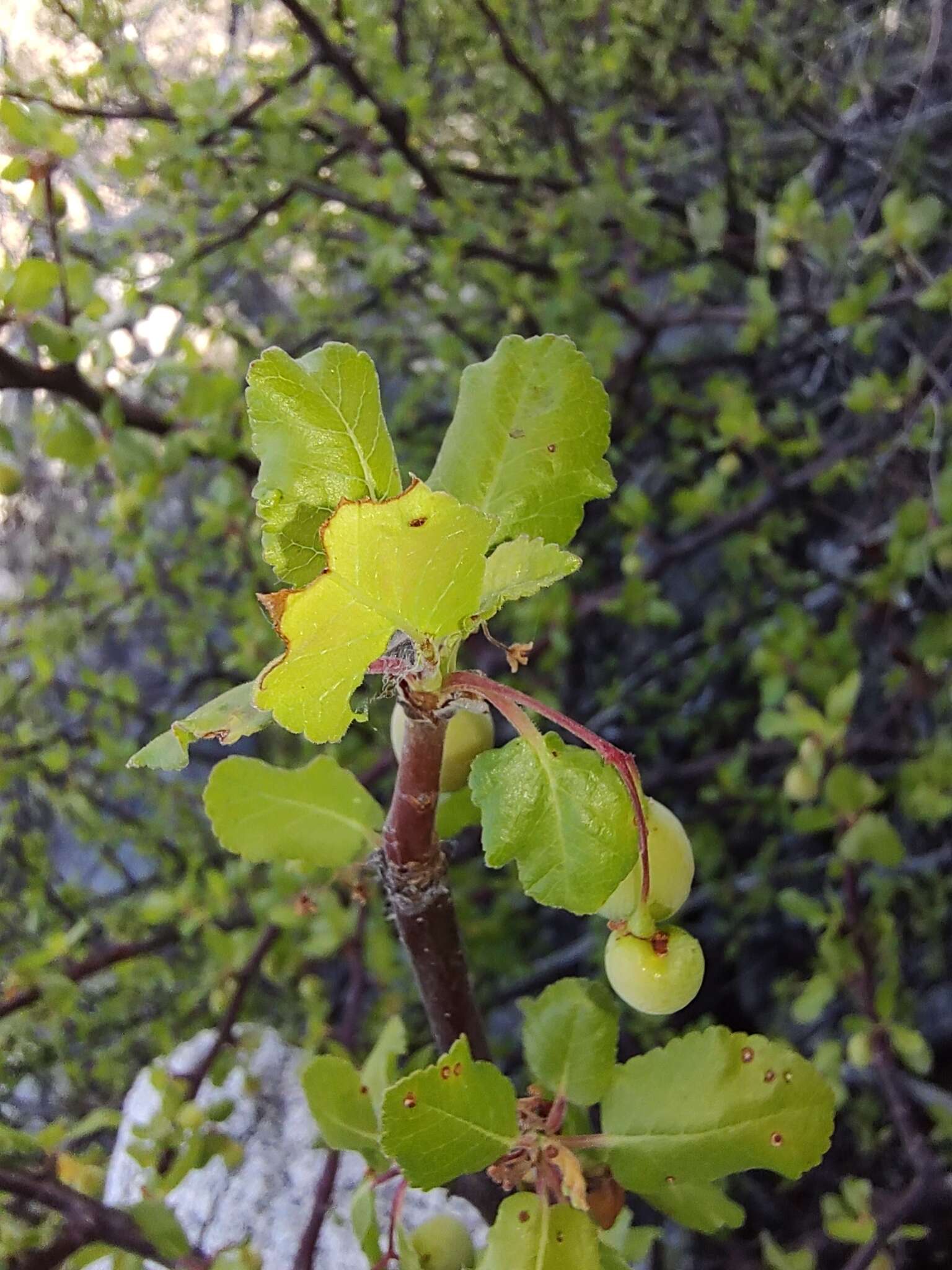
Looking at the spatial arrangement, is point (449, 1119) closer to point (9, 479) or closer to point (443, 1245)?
point (443, 1245)

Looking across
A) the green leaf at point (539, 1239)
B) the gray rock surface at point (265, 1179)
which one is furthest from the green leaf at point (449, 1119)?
the gray rock surface at point (265, 1179)

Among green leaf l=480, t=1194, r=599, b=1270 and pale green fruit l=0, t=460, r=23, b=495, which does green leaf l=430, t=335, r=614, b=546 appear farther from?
pale green fruit l=0, t=460, r=23, b=495

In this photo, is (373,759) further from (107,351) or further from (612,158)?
(612,158)

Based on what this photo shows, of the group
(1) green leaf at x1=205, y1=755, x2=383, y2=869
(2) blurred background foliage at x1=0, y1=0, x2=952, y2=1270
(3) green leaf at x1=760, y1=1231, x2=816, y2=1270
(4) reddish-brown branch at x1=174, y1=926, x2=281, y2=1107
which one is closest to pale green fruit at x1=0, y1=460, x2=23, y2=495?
(2) blurred background foliage at x1=0, y1=0, x2=952, y2=1270

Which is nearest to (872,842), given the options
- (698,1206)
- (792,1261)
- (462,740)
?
(792,1261)

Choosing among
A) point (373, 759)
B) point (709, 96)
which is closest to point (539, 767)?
point (373, 759)

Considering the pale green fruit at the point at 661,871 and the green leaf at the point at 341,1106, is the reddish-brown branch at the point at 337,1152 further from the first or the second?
the pale green fruit at the point at 661,871
